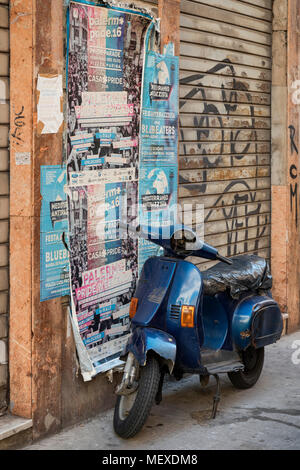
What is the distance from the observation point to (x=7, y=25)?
15.3 ft

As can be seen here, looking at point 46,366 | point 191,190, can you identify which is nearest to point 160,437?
point 46,366

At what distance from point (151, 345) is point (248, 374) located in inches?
62.6

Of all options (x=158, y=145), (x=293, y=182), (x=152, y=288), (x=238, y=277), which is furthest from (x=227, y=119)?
(x=152, y=288)

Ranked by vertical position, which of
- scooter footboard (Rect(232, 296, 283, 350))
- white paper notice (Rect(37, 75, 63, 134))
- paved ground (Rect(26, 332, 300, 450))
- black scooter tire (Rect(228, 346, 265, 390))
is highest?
white paper notice (Rect(37, 75, 63, 134))

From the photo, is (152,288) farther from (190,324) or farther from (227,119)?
(227,119)

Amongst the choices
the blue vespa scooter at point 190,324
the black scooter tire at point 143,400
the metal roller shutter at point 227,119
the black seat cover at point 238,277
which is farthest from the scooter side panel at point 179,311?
the metal roller shutter at point 227,119

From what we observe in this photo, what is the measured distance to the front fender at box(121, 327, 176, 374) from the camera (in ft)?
15.5

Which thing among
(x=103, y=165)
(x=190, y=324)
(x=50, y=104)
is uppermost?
(x=50, y=104)

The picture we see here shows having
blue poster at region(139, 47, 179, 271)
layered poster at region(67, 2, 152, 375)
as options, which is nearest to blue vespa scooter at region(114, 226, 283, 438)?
layered poster at region(67, 2, 152, 375)

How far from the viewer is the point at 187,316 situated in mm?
4984

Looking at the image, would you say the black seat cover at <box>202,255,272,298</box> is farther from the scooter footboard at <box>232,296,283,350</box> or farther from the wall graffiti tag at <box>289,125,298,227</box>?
the wall graffiti tag at <box>289,125,298,227</box>

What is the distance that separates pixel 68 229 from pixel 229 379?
6.91ft

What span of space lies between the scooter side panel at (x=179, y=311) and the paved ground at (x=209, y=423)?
45 cm

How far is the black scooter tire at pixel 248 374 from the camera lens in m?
5.93
